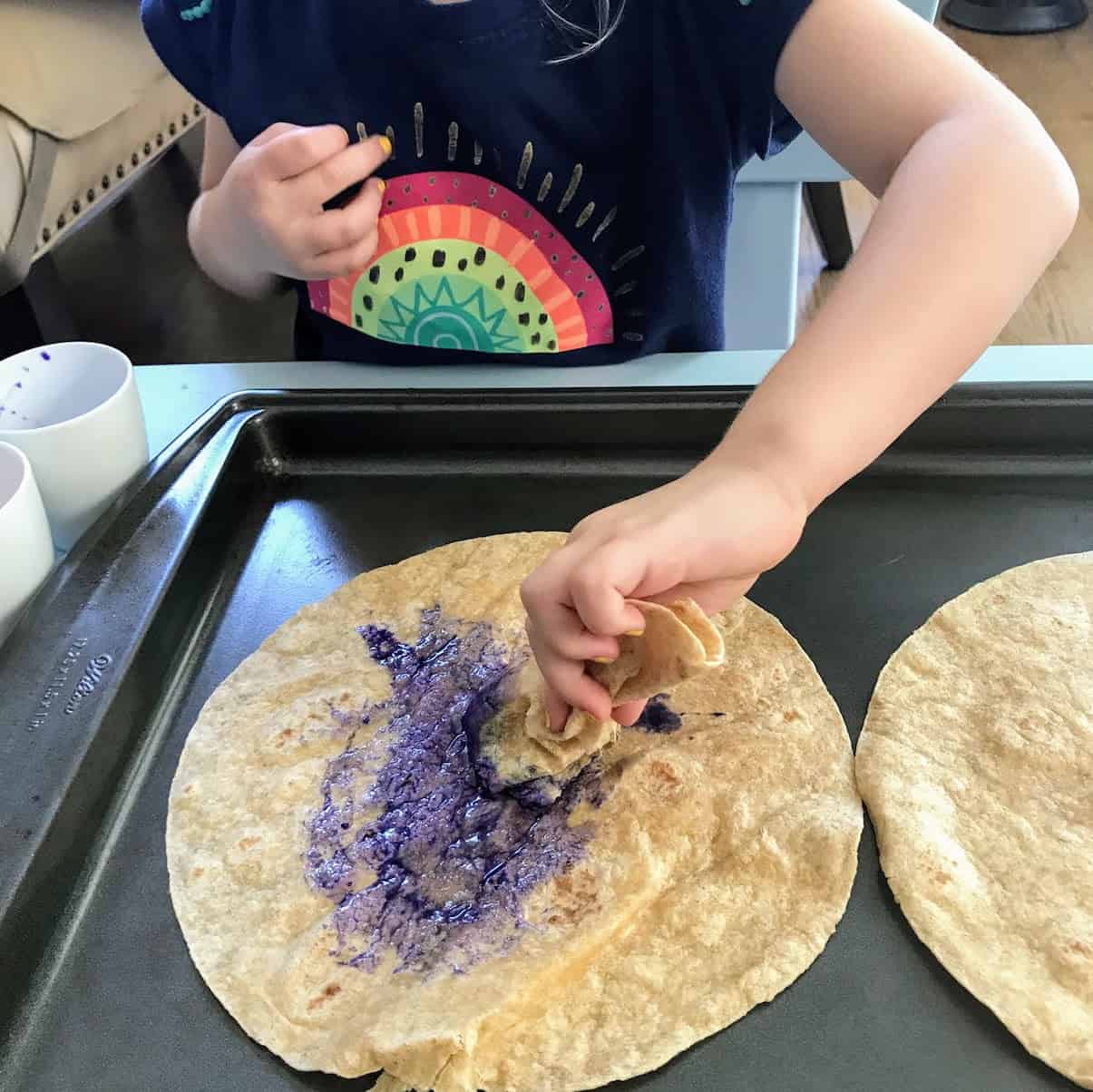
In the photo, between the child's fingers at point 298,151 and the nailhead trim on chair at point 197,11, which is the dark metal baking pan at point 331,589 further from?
the nailhead trim on chair at point 197,11

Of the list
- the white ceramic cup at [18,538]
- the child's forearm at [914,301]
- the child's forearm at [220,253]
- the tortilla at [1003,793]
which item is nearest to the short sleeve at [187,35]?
the child's forearm at [220,253]

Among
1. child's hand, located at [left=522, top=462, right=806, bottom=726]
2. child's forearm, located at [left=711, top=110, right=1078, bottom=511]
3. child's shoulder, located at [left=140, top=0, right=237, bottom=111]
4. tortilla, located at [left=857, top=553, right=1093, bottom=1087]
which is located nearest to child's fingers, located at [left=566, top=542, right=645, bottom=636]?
child's hand, located at [left=522, top=462, right=806, bottom=726]

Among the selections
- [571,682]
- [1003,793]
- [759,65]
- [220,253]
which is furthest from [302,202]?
[1003,793]

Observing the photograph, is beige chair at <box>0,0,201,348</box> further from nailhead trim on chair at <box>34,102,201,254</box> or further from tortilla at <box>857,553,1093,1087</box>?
tortilla at <box>857,553,1093,1087</box>

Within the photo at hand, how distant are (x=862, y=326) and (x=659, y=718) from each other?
12.0 inches

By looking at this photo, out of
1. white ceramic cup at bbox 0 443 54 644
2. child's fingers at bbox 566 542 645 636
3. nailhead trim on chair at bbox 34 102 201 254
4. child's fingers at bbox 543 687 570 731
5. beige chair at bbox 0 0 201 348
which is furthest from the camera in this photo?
nailhead trim on chair at bbox 34 102 201 254

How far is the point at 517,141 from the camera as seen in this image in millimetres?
928

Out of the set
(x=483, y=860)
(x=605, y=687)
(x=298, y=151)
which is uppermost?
(x=298, y=151)

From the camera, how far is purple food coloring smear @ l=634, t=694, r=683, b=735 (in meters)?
0.75

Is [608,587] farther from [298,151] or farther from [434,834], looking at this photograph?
[298,151]

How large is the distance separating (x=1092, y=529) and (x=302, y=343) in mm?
819

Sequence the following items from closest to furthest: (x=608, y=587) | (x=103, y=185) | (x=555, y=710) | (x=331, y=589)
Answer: (x=608, y=587) → (x=555, y=710) → (x=331, y=589) → (x=103, y=185)

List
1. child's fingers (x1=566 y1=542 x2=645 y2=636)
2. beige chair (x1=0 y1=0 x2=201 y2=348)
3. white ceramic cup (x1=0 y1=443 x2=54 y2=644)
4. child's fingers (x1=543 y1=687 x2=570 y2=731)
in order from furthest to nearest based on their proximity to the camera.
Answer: beige chair (x1=0 y1=0 x2=201 y2=348) < white ceramic cup (x1=0 y1=443 x2=54 y2=644) < child's fingers (x1=543 y1=687 x2=570 y2=731) < child's fingers (x1=566 y1=542 x2=645 y2=636)

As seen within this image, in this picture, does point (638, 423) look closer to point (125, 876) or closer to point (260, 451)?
point (260, 451)
